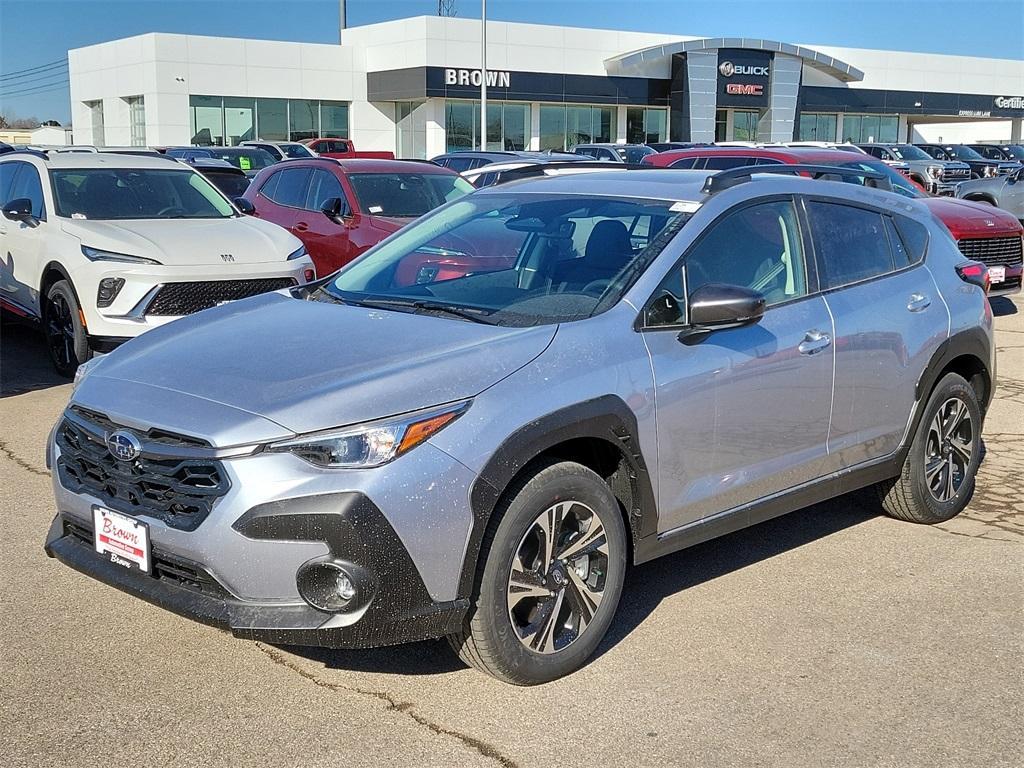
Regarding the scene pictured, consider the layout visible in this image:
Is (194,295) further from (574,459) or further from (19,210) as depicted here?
(574,459)

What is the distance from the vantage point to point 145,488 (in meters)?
3.71

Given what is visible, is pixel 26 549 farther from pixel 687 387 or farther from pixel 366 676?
pixel 687 387

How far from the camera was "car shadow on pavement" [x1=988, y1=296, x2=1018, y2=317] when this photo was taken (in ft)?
45.2

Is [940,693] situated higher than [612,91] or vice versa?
[612,91]

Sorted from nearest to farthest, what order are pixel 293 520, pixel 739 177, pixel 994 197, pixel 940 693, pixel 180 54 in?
A: pixel 293 520
pixel 940 693
pixel 739 177
pixel 994 197
pixel 180 54

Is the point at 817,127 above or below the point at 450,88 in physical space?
below

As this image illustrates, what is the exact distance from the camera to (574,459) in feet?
13.6

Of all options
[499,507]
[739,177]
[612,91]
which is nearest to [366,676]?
[499,507]

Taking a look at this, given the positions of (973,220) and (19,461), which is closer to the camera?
(19,461)

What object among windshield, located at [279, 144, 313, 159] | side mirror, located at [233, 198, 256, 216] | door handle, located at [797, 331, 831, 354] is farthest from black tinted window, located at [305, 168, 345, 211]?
windshield, located at [279, 144, 313, 159]

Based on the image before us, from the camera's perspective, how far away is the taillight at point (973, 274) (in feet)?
19.2

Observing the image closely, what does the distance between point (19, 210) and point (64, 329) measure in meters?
1.21

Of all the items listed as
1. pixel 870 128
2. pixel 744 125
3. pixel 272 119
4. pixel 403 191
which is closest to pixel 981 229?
pixel 403 191

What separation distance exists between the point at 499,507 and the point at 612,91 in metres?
49.3
